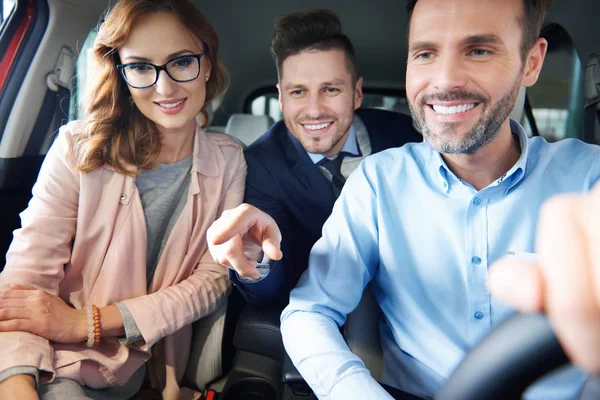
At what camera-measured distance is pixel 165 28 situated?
145 cm

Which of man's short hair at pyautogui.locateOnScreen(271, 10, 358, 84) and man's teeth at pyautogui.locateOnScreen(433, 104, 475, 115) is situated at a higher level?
man's short hair at pyautogui.locateOnScreen(271, 10, 358, 84)

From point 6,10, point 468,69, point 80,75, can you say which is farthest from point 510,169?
point 6,10

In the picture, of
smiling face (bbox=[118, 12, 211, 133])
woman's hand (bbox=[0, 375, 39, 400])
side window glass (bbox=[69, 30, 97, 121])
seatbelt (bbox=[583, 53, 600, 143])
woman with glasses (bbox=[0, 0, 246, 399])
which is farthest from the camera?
side window glass (bbox=[69, 30, 97, 121])

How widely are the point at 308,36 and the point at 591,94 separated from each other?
3.49 ft

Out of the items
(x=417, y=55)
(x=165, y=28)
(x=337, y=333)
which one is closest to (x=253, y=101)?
(x=165, y=28)

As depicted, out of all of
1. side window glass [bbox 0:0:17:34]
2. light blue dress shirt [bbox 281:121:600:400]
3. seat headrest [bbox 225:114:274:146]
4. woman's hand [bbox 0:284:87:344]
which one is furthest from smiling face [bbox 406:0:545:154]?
seat headrest [bbox 225:114:274:146]

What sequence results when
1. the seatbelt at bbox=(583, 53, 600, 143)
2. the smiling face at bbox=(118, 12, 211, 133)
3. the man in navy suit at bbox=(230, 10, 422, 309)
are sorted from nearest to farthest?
the smiling face at bbox=(118, 12, 211, 133) → the seatbelt at bbox=(583, 53, 600, 143) → the man in navy suit at bbox=(230, 10, 422, 309)

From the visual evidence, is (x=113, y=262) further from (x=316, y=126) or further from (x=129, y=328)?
(x=316, y=126)

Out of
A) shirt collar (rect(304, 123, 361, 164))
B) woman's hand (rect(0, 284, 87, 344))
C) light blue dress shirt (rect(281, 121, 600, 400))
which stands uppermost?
shirt collar (rect(304, 123, 361, 164))

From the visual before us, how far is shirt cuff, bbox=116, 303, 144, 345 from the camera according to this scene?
1315 millimetres

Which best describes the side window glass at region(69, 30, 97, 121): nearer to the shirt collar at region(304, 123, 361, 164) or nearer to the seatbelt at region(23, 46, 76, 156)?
the seatbelt at region(23, 46, 76, 156)

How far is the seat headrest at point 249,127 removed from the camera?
278 centimetres

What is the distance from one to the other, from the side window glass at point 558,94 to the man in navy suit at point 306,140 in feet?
2.60

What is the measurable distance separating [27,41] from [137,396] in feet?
4.47
